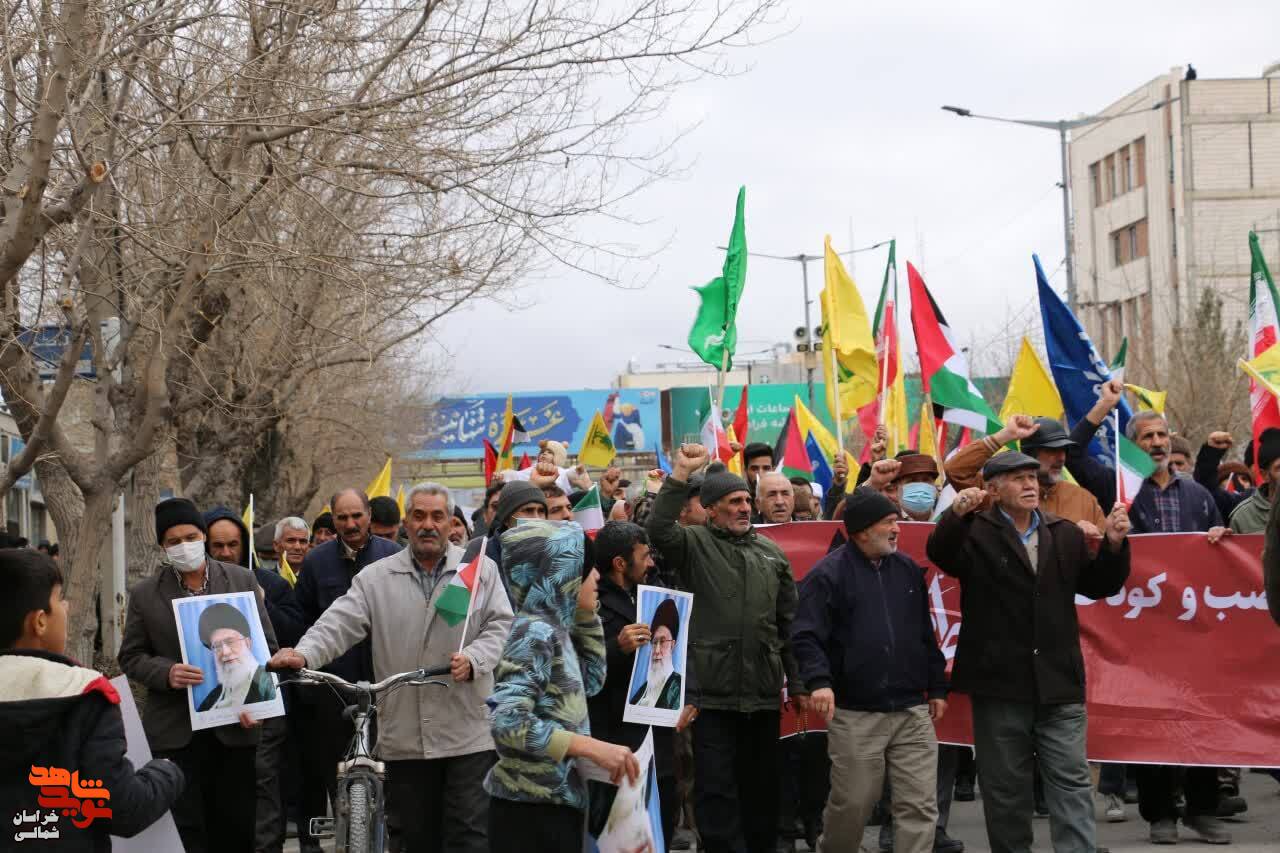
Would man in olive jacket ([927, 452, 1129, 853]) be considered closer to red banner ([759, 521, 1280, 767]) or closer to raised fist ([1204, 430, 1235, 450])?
red banner ([759, 521, 1280, 767])

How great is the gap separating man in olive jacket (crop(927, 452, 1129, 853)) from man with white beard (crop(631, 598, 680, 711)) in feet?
4.24

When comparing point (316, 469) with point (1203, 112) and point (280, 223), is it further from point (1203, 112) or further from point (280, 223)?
point (1203, 112)

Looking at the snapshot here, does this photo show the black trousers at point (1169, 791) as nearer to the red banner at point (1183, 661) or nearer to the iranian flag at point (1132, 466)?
the red banner at point (1183, 661)

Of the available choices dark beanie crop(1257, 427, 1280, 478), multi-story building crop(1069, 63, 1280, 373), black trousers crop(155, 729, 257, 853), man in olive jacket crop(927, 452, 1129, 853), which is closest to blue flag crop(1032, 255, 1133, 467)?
dark beanie crop(1257, 427, 1280, 478)

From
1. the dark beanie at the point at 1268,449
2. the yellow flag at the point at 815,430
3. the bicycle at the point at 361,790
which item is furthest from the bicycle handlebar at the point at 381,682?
the yellow flag at the point at 815,430

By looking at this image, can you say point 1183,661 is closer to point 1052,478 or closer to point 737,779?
point 1052,478

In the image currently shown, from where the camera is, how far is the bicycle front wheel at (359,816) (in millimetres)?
6504

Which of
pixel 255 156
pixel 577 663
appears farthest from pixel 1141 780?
pixel 255 156

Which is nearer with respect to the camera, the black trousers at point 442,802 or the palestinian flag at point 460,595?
the palestinian flag at point 460,595

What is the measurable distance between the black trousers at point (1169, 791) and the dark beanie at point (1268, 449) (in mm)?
1717

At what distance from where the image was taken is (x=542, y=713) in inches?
217

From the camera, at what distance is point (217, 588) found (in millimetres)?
7871

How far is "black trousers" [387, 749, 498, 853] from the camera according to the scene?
750 cm

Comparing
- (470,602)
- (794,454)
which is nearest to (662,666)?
(470,602)
